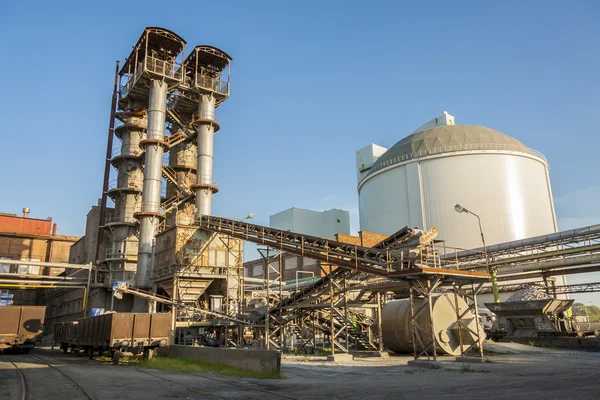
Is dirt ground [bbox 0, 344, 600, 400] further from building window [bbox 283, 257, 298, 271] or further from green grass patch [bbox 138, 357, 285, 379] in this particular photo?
building window [bbox 283, 257, 298, 271]

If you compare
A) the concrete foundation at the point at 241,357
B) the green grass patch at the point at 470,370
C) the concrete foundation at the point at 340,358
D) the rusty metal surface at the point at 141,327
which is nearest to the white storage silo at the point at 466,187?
the concrete foundation at the point at 340,358

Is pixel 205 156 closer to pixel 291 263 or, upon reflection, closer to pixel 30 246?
pixel 291 263

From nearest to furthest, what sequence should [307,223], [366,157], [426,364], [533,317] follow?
[426,364]
[533,317]
[366,157]
[307,223]

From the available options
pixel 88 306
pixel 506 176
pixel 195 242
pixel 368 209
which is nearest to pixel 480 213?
pixel 506 176

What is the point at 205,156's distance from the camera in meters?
42.6

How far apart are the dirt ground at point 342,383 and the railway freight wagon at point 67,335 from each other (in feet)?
Answer: 28.9

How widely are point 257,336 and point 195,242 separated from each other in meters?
9.50

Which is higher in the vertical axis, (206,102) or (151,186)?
(206,102)

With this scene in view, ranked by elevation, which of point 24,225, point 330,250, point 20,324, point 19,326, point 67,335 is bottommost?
point 67,335

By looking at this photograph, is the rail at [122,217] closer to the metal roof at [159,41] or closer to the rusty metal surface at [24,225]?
the metal roof at [159,41]

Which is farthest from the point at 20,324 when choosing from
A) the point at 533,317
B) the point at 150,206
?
the point at 533,317

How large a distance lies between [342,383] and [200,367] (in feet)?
22.5

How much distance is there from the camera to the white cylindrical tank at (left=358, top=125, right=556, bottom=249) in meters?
55.7

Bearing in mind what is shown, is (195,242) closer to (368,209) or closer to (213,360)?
(213,360)
